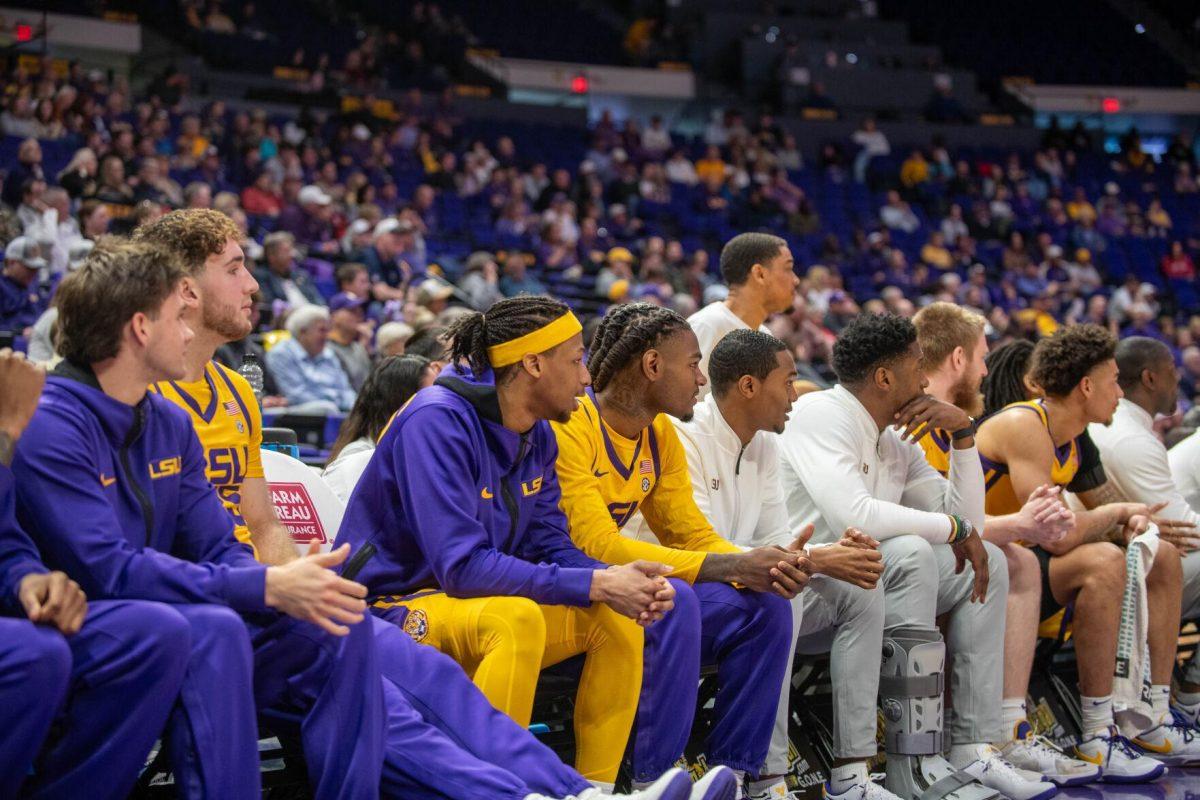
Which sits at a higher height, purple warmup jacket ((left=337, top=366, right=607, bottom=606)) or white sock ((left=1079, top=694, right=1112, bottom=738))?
purple warmup jacket ((left=337, top=366, right=607, bottom=606))

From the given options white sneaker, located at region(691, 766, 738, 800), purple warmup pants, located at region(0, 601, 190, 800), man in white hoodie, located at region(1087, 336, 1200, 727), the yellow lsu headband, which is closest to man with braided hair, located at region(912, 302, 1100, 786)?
man in white hoodie, located at region(1087, 336, 1200, 727)

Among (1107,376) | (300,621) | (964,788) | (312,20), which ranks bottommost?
(964,788)

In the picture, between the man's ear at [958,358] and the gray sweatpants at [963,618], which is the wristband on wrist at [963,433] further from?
the man's ear at [958,358]

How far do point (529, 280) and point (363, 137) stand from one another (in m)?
3.32

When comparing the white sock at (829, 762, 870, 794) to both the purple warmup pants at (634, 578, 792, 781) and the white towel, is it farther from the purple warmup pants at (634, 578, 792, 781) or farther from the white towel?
the white towel

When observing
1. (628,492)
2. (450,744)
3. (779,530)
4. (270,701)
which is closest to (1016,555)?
(779,530)

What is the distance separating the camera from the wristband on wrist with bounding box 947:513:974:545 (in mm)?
4336

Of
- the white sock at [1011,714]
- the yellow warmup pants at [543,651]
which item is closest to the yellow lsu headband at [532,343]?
the yellow warmup pants at [543,651]

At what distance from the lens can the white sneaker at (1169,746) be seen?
4.96 m

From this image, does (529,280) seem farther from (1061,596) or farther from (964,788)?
(964,788)

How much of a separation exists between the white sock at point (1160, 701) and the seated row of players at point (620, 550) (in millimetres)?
79

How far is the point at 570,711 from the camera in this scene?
3799 mm

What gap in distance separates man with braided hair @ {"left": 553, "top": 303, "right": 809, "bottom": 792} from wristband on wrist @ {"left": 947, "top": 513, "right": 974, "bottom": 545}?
2.60ft

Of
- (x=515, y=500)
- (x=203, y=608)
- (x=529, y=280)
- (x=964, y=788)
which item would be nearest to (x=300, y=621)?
(x=203, y=608)
